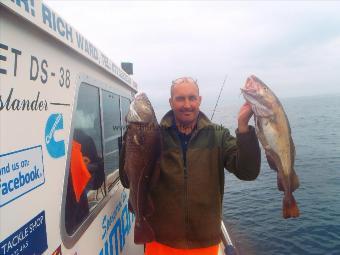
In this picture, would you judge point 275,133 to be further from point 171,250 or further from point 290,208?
point 171,250

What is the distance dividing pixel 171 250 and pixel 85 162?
46.3 inches

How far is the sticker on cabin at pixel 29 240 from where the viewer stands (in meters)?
1.63

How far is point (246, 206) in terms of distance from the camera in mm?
15070

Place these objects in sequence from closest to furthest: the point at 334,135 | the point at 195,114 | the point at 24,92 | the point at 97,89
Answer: the point at 24,92
the point at 195,114
the point at 97,89
the point at 334,135

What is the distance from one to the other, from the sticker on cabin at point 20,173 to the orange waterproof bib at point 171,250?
1.64 meters

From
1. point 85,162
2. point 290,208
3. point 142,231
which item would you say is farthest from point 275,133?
point 85,162

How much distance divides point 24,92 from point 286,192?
213 cm

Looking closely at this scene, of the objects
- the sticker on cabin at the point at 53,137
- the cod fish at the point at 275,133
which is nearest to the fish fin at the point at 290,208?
the cod fish at the point at 275,133

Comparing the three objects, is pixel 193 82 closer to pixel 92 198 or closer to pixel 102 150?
pixel 102 150

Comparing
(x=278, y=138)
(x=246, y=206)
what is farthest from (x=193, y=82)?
(x=246, y=206)

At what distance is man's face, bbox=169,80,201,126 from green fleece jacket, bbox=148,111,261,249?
138mm

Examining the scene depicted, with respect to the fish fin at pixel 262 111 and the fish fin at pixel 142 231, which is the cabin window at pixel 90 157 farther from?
the fish fin at pixel 262 111

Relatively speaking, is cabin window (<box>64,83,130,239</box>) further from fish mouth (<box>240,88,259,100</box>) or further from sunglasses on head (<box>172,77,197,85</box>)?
fish mouth (<box>240,88,259,100</box>)

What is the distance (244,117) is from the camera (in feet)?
9.12
